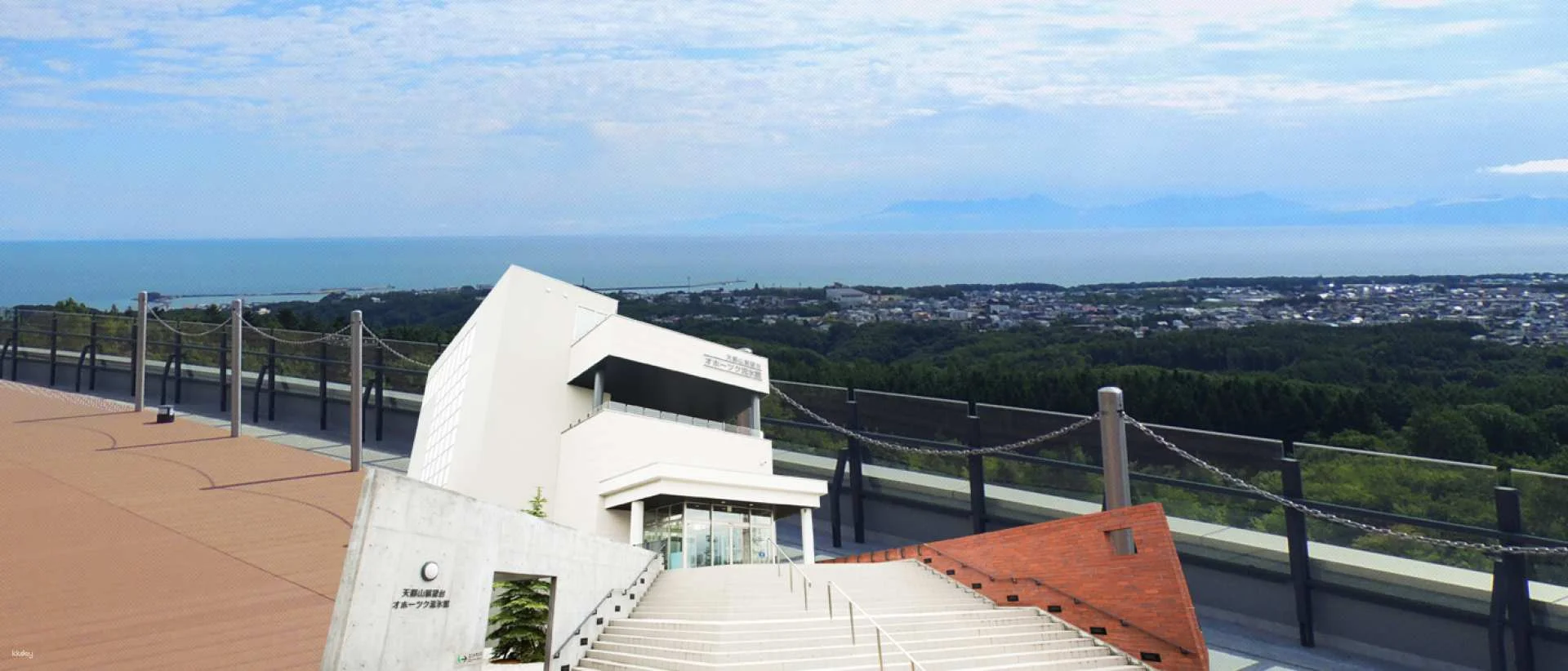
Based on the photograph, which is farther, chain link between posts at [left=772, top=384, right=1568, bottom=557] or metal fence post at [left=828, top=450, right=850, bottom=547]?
metal fence post at [left=828, top=450, right=850, bottom=547]

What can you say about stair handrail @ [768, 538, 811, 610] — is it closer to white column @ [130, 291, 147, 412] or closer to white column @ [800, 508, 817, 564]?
white column @ [800, 508, 817, 564]

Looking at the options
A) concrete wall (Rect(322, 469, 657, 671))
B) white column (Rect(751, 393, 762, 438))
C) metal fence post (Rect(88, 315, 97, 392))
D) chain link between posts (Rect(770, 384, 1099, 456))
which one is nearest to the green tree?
chain link between posts (Rect(770, 384, 1099, 456))

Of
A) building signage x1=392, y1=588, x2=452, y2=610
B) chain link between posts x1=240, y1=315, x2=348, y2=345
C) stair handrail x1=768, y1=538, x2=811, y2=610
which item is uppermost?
chain link between posts x1=240, y1=315, x2=348, y2=345

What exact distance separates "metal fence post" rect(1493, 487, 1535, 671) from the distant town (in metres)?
42.5

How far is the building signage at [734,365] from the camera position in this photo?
22.7m

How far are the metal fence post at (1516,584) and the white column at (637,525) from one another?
38.8 ft

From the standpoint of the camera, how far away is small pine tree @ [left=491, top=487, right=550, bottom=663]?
13.1 m

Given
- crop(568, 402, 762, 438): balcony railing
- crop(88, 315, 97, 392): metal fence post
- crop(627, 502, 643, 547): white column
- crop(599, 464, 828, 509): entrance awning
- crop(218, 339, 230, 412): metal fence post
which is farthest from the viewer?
crop(88, 315, 97, 392): metal fence post

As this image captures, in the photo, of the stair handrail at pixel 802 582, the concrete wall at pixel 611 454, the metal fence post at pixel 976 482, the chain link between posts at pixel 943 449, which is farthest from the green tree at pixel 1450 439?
the stair handrail at pixel 802 582

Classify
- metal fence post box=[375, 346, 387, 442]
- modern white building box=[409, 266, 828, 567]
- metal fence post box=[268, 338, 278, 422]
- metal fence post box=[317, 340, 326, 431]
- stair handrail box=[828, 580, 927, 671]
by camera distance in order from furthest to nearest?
metal fence post box=[268, 338, 278, 422]
metal fence post box=[317, 340, 326, 431]
metal fence post box=[375, 346, 387, 442]
modern white building box=[409, 266, 828, 567]
stair handrail box=[828, 580, 927, 671]

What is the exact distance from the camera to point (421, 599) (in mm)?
8859

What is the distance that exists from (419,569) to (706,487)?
9.63m

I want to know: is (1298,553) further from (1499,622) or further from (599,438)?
(599,438)

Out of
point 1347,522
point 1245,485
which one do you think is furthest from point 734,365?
point 1347,522
